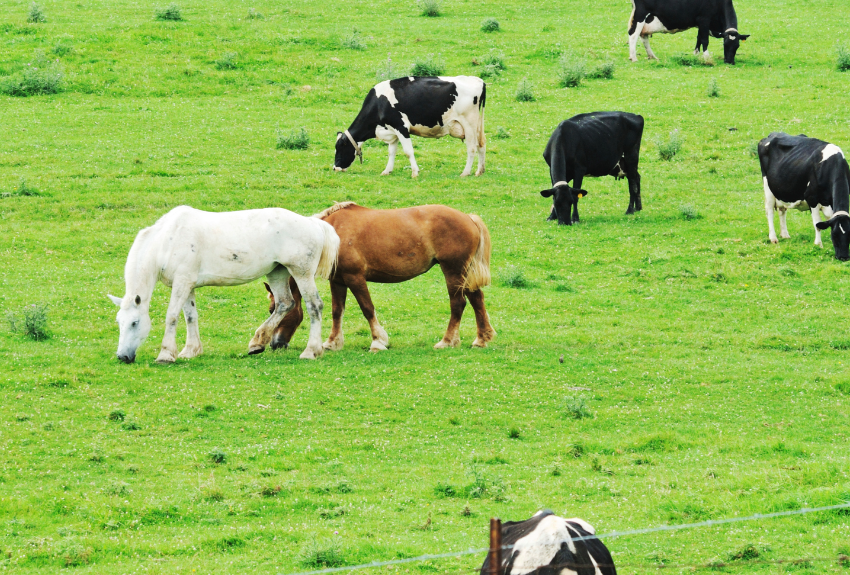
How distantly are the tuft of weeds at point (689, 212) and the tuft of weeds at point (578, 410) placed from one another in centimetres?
1100

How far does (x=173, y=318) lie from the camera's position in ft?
51.5

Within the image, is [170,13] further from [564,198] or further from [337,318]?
[337,318]

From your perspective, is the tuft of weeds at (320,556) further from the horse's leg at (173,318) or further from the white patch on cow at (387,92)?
the white patch on cow at (387,92)

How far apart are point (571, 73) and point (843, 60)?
9333 millimetres

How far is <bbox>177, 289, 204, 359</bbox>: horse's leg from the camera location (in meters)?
16.1

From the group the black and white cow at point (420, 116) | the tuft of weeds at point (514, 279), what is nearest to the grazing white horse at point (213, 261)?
the tuft of weeds at point (514, 279)

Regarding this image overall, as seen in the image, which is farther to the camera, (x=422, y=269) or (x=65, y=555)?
(x=422, y=269)

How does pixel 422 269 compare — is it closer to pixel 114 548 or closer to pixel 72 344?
pixel 72 344

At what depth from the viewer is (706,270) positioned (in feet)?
69.3

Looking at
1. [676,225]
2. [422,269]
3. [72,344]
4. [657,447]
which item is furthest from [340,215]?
[676,225]

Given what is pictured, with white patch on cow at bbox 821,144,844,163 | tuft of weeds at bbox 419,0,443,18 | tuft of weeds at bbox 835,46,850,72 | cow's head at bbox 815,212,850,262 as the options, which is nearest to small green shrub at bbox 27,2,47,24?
tuft of weeds at bbox 419,0,443,18

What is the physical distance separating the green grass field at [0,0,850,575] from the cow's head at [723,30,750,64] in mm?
517

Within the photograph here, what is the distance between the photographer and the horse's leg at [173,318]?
15.7 metres

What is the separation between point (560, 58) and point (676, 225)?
1399 centimetres
